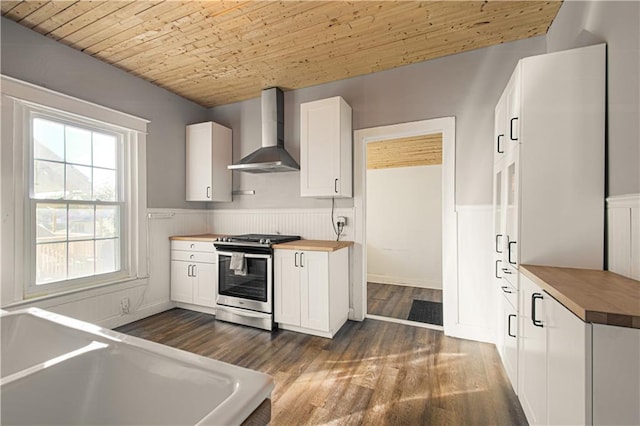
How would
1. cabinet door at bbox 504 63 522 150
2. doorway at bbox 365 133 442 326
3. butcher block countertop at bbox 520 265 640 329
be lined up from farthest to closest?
doorway at bbox 365 133 442 326 < cabinet door at bbox 504 63 522 150 < butcher block countertop at bbox 520 265 640 329

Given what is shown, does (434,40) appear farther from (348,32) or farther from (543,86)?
(543,86)

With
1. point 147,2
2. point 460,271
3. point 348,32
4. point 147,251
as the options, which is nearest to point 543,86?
point 348,32

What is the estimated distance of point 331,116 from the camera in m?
2.88

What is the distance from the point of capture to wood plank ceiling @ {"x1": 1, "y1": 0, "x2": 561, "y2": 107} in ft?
6.77

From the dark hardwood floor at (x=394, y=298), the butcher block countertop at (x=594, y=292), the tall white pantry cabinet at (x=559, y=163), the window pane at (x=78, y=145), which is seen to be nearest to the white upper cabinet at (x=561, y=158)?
the tall white pantry cabinet at (x=559, y=163)

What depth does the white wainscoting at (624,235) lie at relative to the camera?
118cm

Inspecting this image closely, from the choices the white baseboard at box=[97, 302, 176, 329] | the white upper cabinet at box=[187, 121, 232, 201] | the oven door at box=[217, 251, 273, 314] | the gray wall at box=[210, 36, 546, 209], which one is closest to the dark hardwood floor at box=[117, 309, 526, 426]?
the white baseboard at box=[97, 302, 176, 329]

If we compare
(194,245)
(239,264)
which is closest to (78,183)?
(194,245)

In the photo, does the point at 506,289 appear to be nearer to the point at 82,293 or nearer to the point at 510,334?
the point at 510,334

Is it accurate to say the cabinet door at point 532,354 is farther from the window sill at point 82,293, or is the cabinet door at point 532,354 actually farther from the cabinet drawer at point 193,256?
the window sill at point 82,293

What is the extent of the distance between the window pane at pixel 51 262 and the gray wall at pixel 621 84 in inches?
159

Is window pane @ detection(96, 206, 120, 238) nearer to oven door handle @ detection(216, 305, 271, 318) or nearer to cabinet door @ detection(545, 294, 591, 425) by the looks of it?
oven door handle @ detection(216, 305, 271, 318)

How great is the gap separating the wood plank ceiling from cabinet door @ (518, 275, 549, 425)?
6.70ft

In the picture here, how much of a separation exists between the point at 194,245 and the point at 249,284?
0.94m
